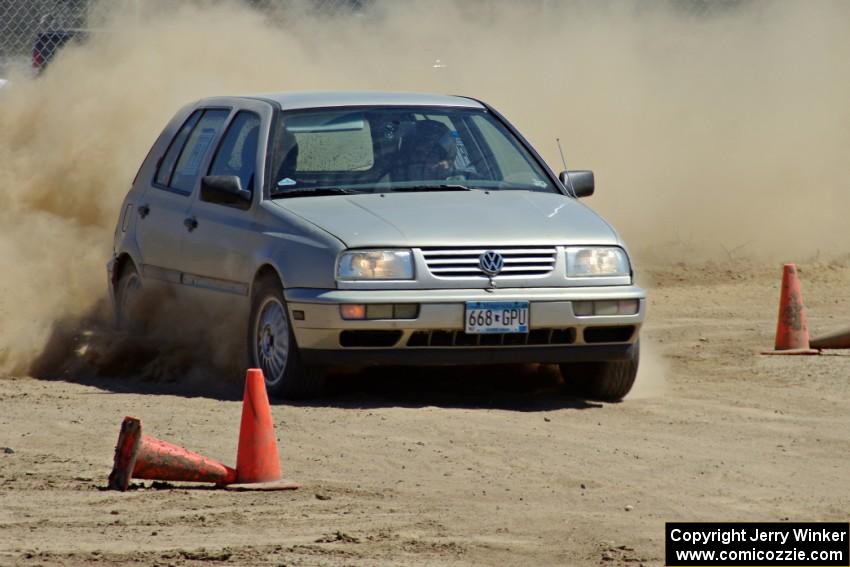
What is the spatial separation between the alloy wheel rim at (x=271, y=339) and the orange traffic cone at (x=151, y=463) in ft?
6.68

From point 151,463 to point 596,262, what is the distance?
119 inches

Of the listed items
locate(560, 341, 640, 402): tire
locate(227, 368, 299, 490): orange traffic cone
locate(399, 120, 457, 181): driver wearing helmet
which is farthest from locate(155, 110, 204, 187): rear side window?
locate(227, 368, 299, 490): orange traffic cone

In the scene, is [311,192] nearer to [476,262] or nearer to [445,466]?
[476,262]

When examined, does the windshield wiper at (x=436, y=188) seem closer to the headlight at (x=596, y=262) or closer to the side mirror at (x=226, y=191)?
the side mirror at (x=226, y=191)

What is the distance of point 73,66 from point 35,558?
1175 cm

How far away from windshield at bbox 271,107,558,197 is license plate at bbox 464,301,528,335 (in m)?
1.14

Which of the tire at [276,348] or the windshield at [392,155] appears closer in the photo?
the tire at [276,348]

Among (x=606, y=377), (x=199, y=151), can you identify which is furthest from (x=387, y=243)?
(x=199, y=151)

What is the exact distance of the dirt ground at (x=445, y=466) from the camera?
586cm

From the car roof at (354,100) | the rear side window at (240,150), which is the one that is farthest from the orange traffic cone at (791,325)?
the rear side window at (240,150)

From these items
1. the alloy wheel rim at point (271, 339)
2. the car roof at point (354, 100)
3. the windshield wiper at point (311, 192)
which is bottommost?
the alloy wheel rim at point (271, 339)

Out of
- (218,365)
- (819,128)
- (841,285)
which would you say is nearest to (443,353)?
(218,365)

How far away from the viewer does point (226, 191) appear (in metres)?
9.34

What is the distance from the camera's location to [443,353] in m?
8.66
